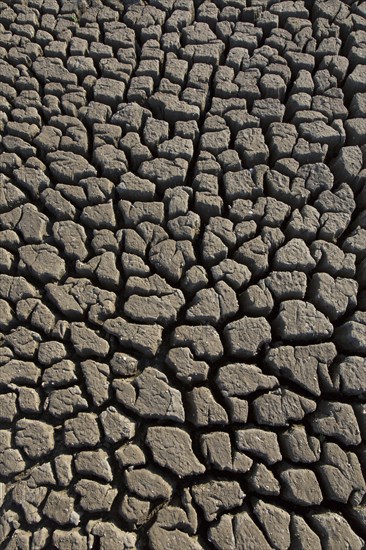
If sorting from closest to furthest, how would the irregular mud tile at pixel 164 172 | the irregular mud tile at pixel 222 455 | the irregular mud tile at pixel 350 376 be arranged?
the irregular mud tile at pixel 222 455 < the irregular mud tile at pixel 350 376 < the irregular mud tile at pixel 164 172

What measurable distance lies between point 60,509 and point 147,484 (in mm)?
282

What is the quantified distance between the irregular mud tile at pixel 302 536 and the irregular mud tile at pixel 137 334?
2.34 feet

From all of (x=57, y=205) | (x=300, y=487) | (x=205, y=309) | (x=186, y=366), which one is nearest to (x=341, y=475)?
(x=300, y=487)

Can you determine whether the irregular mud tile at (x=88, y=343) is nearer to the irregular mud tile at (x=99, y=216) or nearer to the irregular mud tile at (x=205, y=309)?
the irregular mud tile at (x=205, y=309)

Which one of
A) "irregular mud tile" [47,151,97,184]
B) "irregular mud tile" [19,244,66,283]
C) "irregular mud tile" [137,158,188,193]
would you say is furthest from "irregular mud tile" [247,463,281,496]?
"irregular mud tile" [47,151,97,184]

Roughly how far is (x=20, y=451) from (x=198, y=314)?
756mm

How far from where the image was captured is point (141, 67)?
2.87m

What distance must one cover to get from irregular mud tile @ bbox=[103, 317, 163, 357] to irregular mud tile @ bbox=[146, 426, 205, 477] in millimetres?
280

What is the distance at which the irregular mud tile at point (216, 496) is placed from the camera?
190 cm

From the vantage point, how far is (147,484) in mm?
1946

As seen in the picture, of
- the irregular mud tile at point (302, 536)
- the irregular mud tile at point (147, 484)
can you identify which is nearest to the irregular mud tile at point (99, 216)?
the irregular mud tile at point (147, 484)

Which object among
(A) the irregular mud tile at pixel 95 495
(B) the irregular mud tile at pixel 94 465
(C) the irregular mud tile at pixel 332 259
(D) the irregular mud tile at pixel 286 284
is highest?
(C) the irregular mud tile at pixel 332 259

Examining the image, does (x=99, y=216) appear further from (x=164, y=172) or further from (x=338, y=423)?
(x=338, y=423)

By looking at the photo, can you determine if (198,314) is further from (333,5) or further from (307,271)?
(333,5)
